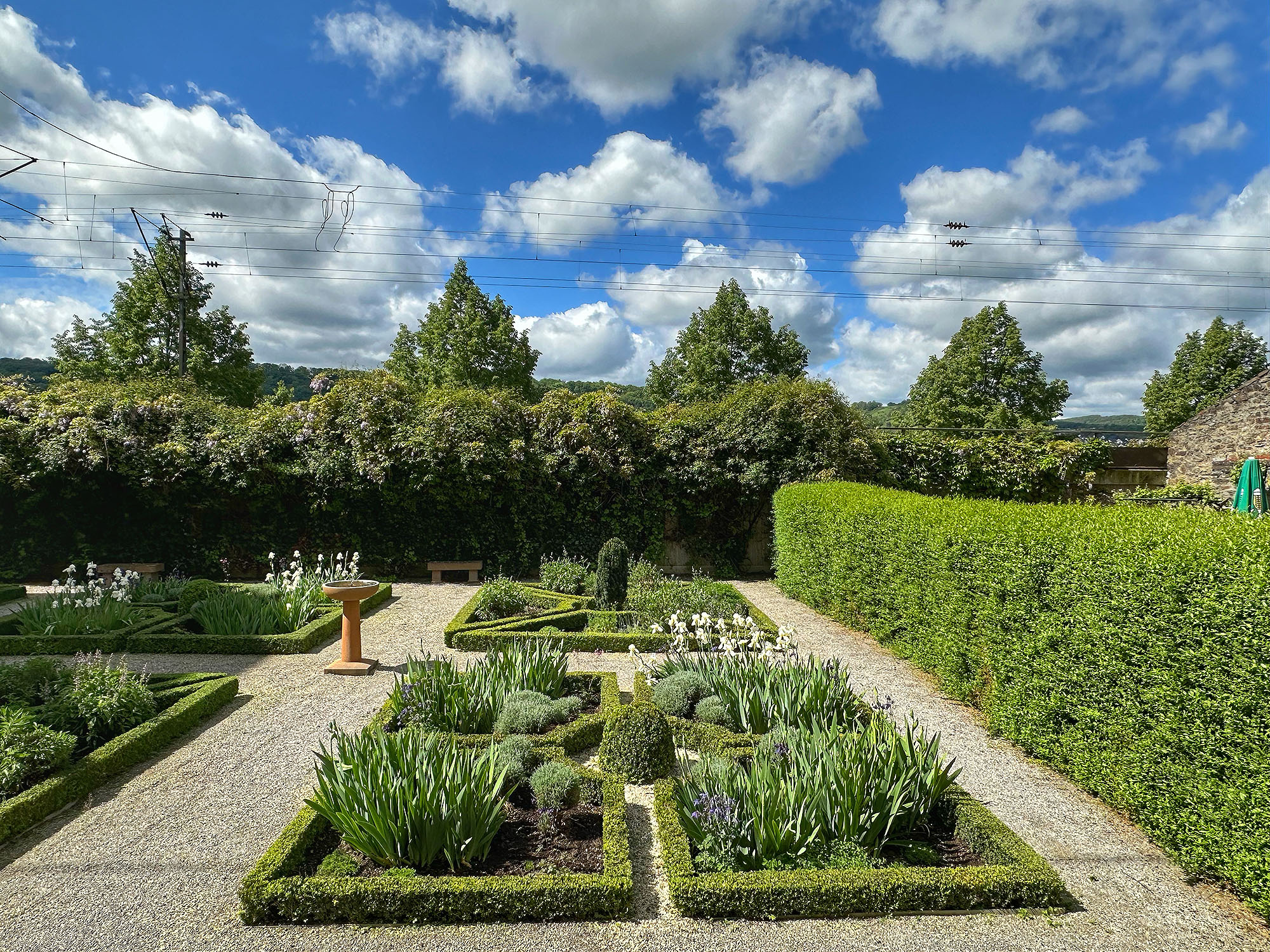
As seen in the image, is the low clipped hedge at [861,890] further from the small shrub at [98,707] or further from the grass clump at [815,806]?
the small shrub at [98,707]

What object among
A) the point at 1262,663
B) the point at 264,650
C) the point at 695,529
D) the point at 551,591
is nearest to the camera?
the point at 1262,663

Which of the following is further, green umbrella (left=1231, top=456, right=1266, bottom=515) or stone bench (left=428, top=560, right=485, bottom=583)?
stone bench (left=428, top=560, right=485, bottom=583)

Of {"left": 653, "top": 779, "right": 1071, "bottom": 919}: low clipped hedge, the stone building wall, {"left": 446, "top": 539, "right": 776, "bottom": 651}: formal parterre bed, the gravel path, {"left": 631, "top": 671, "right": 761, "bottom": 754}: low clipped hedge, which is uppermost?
the stone building wall

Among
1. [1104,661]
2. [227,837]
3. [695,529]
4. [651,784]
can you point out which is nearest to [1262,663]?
[1104,661]

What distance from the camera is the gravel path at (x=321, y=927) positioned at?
2.89m

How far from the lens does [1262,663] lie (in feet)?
10.1

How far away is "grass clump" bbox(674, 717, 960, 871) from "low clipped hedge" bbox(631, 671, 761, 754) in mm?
821

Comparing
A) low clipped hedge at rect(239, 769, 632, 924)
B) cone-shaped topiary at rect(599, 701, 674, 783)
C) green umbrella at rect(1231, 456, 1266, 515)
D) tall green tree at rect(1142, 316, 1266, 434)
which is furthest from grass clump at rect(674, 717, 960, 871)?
tall green tree at rect(1142, 316, 1266, 434)

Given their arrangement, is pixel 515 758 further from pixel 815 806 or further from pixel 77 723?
pixel 77 723

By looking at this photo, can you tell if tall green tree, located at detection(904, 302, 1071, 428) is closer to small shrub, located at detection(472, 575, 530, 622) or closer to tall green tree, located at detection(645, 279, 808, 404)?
tall green tree, located at detection(645, 279, 808, 404)

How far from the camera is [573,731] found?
15.9 feet

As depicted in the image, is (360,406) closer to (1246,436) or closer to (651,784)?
(651,784)

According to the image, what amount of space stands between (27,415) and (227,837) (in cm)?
1223

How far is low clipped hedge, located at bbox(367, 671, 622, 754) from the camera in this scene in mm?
4512
